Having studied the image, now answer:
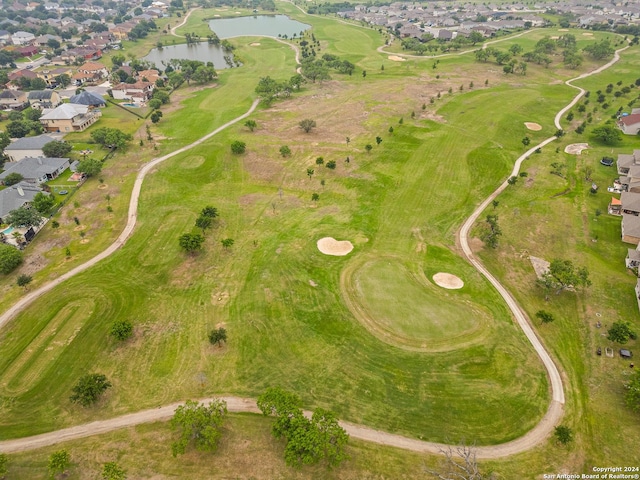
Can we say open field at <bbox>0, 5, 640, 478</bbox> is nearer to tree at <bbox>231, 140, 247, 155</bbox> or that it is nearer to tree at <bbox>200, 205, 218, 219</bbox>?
tree at <bbox>200, 205, 218, 219</bbox>

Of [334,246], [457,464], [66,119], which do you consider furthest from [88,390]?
[66,119]

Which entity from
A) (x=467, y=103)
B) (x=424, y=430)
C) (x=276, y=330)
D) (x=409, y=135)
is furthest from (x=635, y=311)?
(x=467, y=103)

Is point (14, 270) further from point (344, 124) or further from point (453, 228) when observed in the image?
point (344, 124)

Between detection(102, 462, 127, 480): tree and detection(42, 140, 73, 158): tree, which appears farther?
detection(42, 140, 73, 158): tree

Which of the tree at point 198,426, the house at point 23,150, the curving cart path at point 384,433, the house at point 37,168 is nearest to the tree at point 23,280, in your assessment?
the curving cart path at point 384,433

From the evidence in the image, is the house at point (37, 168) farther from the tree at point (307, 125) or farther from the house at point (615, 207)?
the house at point (615, 207)

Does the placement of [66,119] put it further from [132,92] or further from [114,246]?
[114,246]

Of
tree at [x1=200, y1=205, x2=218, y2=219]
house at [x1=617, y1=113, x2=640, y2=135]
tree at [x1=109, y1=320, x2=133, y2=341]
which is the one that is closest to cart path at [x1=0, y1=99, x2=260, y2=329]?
tree at [x1=200, y1=205, x2=218, y2=219]
